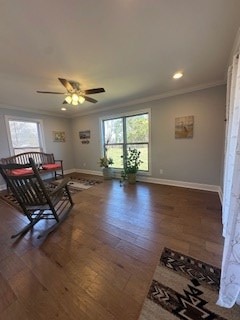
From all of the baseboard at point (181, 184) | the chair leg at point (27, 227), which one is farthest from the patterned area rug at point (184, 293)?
the baseboard at point (181, 184)

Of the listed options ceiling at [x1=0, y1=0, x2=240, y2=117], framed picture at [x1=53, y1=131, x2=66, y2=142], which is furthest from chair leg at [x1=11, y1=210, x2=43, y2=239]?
framed picture at [x1=53, y1=131, x2=66, y2=142]

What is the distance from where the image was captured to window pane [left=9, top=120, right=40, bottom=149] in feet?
14.7

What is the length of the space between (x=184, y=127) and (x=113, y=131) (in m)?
2.33

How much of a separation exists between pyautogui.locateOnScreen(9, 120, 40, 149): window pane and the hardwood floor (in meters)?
2.36

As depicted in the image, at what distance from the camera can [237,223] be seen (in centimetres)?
98

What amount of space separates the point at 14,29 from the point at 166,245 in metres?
2.92

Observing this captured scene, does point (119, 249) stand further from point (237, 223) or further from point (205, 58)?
point (205, 58)

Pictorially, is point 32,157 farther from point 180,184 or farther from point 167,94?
point 180,184

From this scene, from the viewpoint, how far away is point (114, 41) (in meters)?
1.75

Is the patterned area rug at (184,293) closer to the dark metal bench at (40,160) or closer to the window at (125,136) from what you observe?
the window at (125,136)

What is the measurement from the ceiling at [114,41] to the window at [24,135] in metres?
1.66

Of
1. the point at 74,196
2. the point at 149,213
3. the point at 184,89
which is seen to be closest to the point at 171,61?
the point at 184,89

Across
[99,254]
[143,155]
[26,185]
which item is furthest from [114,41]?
[143,155]

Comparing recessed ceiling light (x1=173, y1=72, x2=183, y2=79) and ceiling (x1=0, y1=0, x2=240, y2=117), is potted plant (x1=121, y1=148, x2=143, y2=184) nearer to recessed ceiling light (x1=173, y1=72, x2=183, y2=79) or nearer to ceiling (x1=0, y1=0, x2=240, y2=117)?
ceiling (x1=0, y1=0, x2=240, y2=117)
